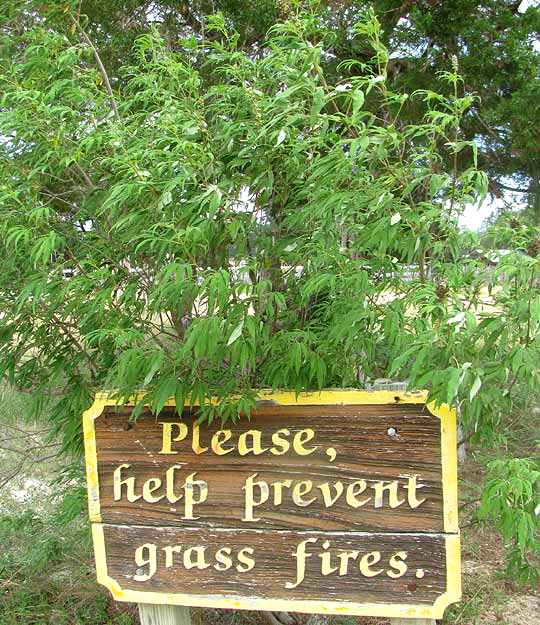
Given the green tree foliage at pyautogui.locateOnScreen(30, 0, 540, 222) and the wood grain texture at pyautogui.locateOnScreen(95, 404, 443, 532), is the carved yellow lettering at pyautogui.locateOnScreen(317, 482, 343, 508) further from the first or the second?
the green tree foliage at pyautogui.locateOnScreen(30, 0, 540, 222)

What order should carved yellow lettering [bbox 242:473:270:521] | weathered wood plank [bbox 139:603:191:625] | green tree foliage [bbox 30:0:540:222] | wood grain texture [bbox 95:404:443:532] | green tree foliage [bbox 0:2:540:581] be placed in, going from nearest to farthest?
green tree foliage [bbox 0:2:540:581] → wood grain texture [bbox 95:404:443:532] → carved yellow lettering [bbox 242:473:270:521] → weathered wood plank [bbox 139:603:191:625] → green tree foliage [bbox 30:0:540:222]

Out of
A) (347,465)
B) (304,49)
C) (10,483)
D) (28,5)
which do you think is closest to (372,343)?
(347,465)

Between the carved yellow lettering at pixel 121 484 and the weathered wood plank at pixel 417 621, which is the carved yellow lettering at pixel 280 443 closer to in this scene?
the carved yellow lettering at pixel 121 484

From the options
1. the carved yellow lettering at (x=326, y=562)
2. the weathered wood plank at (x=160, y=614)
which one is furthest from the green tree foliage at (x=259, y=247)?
the weathered wood plank at (x=160, y=614)

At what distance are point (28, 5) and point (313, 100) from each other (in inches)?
72.6

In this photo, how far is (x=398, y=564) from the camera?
1.78m

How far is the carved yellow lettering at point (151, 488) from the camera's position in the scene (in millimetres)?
1941

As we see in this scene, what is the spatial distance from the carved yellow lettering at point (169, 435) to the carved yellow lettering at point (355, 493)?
52cm

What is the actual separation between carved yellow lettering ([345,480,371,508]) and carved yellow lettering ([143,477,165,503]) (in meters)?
0.58

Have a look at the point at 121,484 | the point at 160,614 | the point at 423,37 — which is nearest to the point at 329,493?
the point at 121,484

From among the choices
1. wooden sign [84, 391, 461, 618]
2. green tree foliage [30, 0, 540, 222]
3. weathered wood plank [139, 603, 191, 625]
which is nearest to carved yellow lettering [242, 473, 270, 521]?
wooden sign [84, 391, 461, 618]

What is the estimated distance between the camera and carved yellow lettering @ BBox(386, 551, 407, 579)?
5.84 ft

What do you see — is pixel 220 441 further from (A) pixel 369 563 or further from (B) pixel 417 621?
(B) pixel 417 621

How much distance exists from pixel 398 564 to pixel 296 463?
1.32 ft
